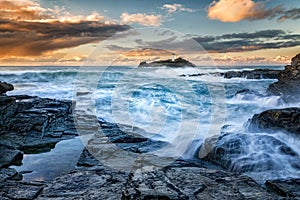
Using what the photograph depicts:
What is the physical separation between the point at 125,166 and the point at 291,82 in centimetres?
1472

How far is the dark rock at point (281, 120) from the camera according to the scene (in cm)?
851

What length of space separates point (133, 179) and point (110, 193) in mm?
403

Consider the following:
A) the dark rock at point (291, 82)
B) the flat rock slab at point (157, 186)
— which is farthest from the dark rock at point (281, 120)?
the dark rock at point (291, 82)

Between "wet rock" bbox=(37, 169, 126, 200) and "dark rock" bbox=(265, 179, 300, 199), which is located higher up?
"wet rock" bbox=(37, 169, 126, 200)

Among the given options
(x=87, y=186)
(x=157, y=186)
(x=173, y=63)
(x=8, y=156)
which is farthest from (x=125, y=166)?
(x=173, y=63)

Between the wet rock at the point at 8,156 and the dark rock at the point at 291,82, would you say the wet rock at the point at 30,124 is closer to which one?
the wet rock at the point at 8,156

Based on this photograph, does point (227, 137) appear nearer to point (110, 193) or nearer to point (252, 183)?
point (252, 183)

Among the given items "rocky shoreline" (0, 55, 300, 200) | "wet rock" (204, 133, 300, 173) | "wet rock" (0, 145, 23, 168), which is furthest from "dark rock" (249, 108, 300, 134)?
"wet rock" (0, 145, 23, 168)

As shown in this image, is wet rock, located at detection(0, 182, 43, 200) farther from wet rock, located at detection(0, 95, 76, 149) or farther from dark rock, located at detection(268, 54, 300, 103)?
dark rock, located at detection(268, 54, 300, 103)

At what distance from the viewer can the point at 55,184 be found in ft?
14.6

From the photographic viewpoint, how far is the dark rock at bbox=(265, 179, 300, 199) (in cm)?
433

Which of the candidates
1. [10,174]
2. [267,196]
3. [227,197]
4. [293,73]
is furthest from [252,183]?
[293,73]

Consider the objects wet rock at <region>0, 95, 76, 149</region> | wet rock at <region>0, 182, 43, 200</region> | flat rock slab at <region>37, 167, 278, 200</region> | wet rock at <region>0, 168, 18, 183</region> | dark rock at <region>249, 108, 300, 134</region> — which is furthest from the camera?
wet rock at <region>0, 95, 76, 149</region>

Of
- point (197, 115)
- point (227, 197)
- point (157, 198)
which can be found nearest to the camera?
point (157, 198)
